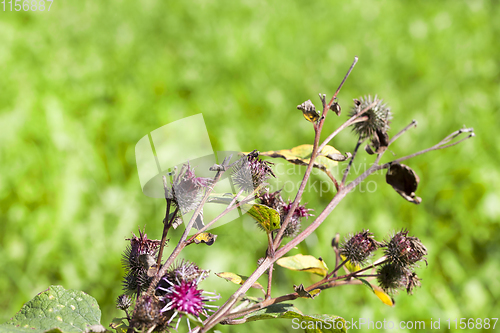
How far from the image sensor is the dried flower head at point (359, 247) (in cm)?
91

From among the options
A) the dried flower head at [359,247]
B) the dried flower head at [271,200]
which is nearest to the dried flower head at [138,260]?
the dried flower head at [271,200]

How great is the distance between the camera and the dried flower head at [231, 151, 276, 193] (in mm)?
688

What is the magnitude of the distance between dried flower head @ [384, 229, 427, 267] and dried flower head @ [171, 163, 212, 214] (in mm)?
457

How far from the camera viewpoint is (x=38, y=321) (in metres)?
0.65

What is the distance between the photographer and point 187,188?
62 cm

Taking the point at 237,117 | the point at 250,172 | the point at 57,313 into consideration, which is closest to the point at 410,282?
the point at 250,172

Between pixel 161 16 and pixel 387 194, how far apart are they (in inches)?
124

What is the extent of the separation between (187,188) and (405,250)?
498mm

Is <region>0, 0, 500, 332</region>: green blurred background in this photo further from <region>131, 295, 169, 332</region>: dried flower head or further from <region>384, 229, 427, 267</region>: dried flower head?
<region>131, 295, 169, 332</region>: dried flower head

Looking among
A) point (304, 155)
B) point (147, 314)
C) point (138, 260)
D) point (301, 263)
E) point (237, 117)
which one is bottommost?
point (147, 314)

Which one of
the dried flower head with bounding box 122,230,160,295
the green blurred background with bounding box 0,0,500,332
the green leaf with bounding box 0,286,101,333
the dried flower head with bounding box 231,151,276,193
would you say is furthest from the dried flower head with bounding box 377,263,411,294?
the green blurred background with bounding box 0,0,500,332

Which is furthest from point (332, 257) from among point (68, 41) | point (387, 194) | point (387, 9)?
A: point (387, 9)

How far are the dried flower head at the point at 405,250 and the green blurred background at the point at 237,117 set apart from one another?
134cm

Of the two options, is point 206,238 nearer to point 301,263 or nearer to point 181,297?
point 181,297
